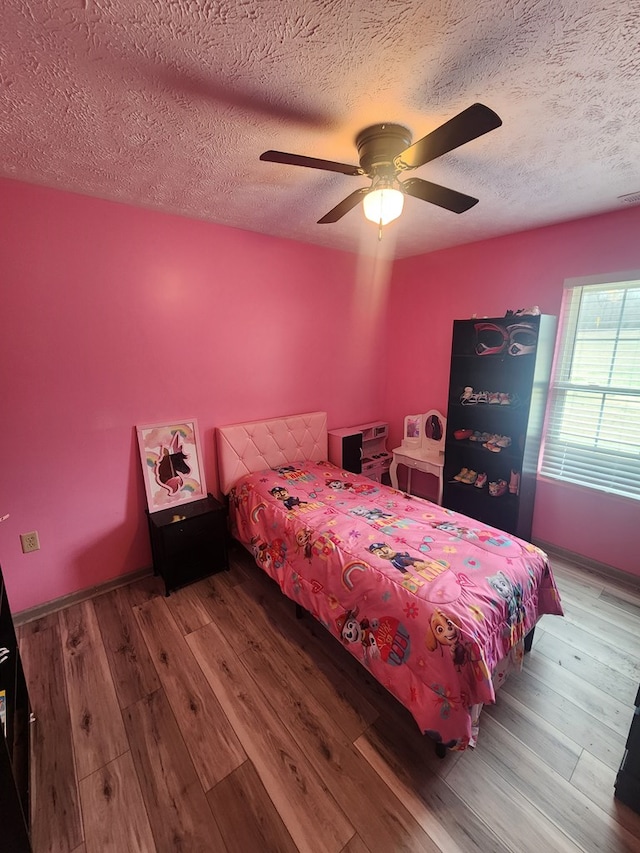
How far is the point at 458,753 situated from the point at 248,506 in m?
1.74

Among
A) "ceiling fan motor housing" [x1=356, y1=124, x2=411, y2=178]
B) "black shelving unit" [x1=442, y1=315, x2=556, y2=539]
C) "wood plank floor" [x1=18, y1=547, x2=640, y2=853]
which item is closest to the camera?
"wood plank floor" [x1=18, y1=547, x2=640, y2=853]

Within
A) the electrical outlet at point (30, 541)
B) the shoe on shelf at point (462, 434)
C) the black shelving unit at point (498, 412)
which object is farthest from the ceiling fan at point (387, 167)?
the electrical outlet at point (30, 541)

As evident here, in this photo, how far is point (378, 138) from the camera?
144cm

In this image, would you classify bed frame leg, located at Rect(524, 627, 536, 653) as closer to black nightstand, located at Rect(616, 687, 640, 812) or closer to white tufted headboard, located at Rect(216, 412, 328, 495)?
black nightstand, located at Rect(616, 687, 640, 812)

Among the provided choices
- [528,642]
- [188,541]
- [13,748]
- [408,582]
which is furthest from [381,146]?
[13,748]

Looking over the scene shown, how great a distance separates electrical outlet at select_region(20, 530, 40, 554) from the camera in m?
2.08

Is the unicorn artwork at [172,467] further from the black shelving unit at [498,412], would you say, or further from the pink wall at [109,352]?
the black shelving unit at [498,412]

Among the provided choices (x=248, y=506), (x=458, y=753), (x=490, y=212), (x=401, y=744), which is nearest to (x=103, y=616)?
(x=248, y=506)

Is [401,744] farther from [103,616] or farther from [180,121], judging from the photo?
[180,121]

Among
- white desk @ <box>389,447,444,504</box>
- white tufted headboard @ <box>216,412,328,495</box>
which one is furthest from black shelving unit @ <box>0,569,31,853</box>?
white desk @ <box>389,447,444,504</box>

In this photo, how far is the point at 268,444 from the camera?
118 inches

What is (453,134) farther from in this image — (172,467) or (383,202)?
(172,467)

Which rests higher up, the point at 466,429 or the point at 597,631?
the point at 466,429

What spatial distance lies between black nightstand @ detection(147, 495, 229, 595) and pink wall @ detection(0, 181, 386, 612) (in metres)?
0.24
